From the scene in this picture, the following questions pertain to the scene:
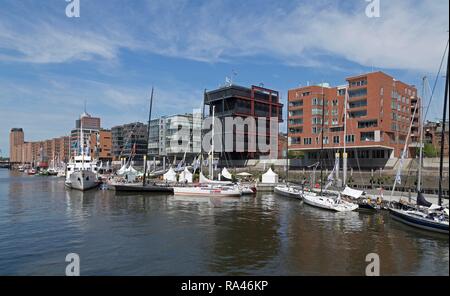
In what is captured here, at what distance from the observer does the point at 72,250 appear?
85.5 feet

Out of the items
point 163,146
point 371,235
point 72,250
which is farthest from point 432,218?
point 163,146

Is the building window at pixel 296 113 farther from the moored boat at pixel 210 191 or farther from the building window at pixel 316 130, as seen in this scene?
the moored boat at pixel 210 191

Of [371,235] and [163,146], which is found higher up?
[163,146]

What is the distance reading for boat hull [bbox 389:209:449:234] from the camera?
29.0 metres

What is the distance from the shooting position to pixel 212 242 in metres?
28.4

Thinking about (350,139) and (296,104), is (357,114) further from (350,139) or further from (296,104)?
(296,104)

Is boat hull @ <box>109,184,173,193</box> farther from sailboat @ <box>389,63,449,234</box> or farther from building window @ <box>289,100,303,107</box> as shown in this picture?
building window @ <box>289,100,303,107</box>

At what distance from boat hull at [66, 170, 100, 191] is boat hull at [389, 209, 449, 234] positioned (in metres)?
61.8

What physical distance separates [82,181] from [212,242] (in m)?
56.0

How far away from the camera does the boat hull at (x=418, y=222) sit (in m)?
29.0

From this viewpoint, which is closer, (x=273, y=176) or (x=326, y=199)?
(x=326, y=199)
